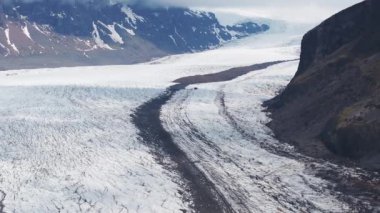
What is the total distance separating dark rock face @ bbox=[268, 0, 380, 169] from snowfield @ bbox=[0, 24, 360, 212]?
2.11 m

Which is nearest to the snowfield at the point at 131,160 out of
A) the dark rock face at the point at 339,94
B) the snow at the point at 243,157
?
the snow at the point at 243,157

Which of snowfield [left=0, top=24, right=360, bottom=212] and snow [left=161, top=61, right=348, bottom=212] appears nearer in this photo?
snow [left=161, top=61, right=348, bottom=212]

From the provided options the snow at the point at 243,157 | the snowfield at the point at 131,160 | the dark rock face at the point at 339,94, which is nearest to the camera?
the snow at the point at 243,157

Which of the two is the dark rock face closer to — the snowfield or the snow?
the snow

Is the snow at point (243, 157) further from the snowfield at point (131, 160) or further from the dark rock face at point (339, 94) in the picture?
the dark rock face at point (339, 94)

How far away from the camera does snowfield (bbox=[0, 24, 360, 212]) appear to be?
23297 mm

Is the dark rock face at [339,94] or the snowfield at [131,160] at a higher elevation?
the dark rock face at [339,94]

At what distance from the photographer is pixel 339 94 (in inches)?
1437

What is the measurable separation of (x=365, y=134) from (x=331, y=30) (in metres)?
19.8

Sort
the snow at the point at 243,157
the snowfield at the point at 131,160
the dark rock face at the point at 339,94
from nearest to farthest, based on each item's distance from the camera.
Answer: the snow at the point at 243,157 < the snowfield at the point at 131,160 < the dark rock face at the point at 339,94

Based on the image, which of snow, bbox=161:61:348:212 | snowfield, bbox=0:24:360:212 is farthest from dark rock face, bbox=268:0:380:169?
snowfield, bbox=0:24:360:212

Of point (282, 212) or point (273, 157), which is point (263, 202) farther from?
point (273, 157)

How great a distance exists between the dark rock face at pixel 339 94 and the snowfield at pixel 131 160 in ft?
6.91

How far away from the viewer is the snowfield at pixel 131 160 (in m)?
23.3
